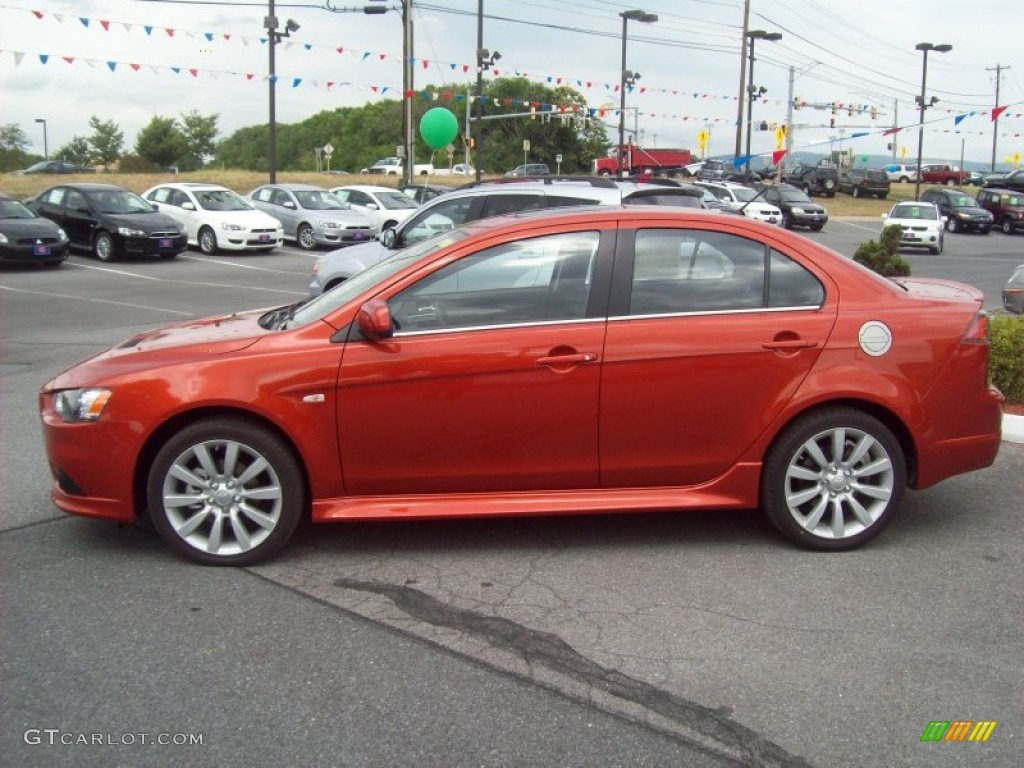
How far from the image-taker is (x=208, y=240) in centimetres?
2389

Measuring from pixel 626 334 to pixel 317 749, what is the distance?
2.39m

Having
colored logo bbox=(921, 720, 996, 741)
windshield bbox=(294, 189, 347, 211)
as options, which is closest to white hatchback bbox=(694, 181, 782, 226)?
windshield bbox=(294, 189, 347, 211)

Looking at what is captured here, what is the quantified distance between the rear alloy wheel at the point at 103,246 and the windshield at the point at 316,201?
19.9 ft

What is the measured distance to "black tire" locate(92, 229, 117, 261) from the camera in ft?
70.1

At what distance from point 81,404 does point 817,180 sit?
5680cm

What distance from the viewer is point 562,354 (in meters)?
4.75

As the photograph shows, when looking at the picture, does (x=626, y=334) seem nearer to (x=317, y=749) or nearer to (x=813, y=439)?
(x=813, y=439)

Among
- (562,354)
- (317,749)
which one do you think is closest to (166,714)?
(317,749)

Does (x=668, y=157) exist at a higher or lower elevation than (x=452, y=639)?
higher

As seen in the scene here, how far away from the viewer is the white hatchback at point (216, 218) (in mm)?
23641

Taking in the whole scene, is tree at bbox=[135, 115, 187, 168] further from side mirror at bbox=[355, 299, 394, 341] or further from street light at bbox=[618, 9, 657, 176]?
side mirror at bbox=[355, 299, 394, 341]

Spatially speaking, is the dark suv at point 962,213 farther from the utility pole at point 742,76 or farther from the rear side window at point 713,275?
the rear side window at point 713,275

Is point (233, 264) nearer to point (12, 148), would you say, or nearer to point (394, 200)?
point (394, 200)

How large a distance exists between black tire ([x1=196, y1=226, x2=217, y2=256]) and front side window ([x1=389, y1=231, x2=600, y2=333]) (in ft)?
65.9
